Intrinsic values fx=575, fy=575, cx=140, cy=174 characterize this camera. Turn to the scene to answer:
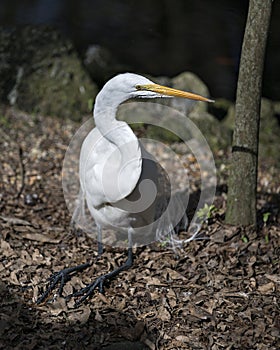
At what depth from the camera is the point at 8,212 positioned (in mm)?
4727

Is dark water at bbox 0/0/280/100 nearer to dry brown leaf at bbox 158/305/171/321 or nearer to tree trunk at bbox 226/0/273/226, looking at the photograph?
tree trunk at bbox 226/0/273/226

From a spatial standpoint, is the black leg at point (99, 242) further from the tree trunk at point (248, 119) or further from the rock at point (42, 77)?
the rock at point (42, 77)

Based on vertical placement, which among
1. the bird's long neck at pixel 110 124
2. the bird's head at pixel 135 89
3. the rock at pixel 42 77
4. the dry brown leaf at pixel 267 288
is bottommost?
the dry brown leaf at pixel 267 288

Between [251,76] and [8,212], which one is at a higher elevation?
[251,76]

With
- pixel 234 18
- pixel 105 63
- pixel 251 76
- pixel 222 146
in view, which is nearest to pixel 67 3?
pixel 234 18

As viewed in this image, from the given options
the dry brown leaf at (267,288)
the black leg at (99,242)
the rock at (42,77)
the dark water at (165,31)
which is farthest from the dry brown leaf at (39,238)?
the dark water at (165,31)

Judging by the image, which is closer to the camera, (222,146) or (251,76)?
(251,76)

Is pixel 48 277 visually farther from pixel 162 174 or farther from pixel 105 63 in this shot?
pixel 105 63

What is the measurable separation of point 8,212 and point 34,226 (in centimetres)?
30

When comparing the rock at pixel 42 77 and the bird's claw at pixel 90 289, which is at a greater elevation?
the rock at pixel 42 77

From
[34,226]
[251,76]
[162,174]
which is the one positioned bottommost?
[34,226]

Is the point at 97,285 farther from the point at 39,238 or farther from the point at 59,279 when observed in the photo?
the point at 39,238

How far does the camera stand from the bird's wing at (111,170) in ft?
12.4

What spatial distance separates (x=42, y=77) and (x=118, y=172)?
2.96 m
